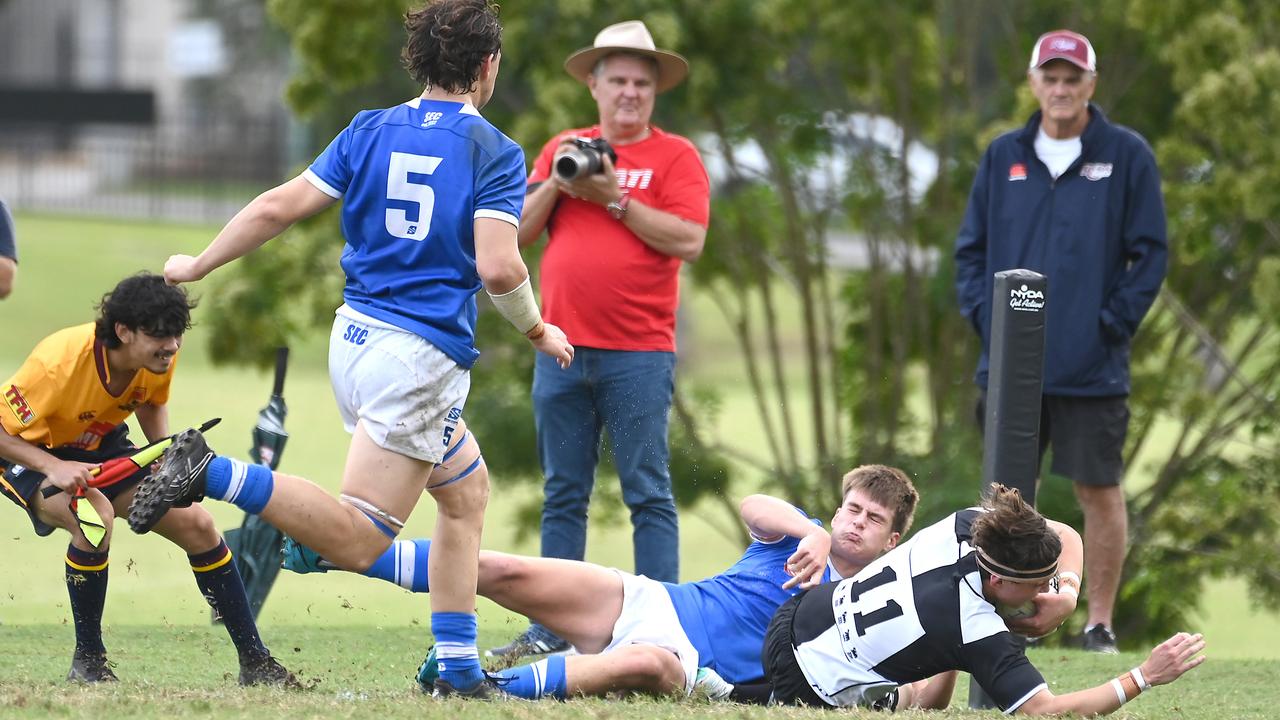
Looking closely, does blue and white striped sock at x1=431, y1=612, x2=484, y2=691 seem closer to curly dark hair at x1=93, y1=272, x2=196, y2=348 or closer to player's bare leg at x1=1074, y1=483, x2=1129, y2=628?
curly dark hair at x1=93, y1=272, x2=196, y2=348

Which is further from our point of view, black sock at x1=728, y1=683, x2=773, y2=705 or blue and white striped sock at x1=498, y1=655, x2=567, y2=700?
black sock at x1=728, y1=683, x2=773, y2=705

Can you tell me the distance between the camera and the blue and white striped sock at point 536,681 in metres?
5.17

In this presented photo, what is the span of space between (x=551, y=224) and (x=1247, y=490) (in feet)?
19.2

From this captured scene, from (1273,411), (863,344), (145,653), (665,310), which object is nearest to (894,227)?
(863,344)

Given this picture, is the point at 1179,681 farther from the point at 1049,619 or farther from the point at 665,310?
the point at 665,310

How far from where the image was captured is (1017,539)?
485cm

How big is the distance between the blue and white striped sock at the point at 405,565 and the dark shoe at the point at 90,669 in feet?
2.82

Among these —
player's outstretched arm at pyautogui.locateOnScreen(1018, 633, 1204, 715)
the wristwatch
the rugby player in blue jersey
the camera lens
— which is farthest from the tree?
the rugby player in blue jersey

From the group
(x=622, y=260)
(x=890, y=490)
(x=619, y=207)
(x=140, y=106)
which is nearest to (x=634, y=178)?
(x=619, y=207)

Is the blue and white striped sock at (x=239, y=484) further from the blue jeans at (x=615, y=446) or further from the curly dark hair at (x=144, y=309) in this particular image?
the blue jeans at (x=615, y=446)

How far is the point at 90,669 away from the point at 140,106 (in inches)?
1616

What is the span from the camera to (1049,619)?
5.07 m

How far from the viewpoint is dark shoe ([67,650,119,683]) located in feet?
17.7

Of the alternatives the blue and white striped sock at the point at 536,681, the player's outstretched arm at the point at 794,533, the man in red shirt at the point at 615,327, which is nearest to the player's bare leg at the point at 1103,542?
the man in red shirt at the point at 615,327
